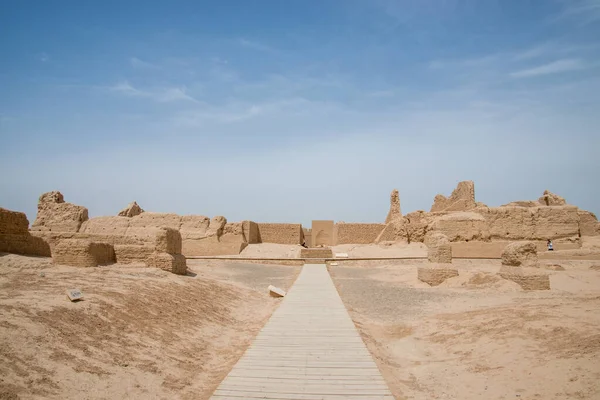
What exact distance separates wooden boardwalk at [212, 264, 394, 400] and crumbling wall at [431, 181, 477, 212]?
71.8 feet

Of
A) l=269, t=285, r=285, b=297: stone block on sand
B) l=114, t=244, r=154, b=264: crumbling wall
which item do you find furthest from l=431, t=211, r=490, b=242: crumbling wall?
l=114, t=244, r=154, b=264: crumbling wall

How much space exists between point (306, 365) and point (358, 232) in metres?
25.1

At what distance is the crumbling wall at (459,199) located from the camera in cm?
2862

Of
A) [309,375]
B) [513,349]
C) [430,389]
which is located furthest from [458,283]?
[309,375]

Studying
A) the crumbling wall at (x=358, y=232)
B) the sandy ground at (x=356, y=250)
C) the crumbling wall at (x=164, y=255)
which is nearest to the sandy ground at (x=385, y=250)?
the sandy ground at (x=356, y=250)

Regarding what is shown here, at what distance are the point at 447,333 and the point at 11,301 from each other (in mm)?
7737

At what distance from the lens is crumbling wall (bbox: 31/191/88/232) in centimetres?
2305

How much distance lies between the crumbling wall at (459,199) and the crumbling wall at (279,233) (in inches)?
440

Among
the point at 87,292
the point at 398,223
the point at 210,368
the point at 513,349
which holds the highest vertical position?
the point at 398,223

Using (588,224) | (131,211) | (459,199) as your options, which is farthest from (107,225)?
(588,224)

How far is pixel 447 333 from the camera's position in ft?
27.2

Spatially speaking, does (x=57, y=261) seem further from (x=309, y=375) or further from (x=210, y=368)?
(x=309, y=375)

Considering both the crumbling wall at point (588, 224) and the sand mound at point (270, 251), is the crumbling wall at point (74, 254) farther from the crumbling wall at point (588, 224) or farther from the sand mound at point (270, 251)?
the crumbling wall at point (588, 224)

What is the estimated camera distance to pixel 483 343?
7113 millimetres
